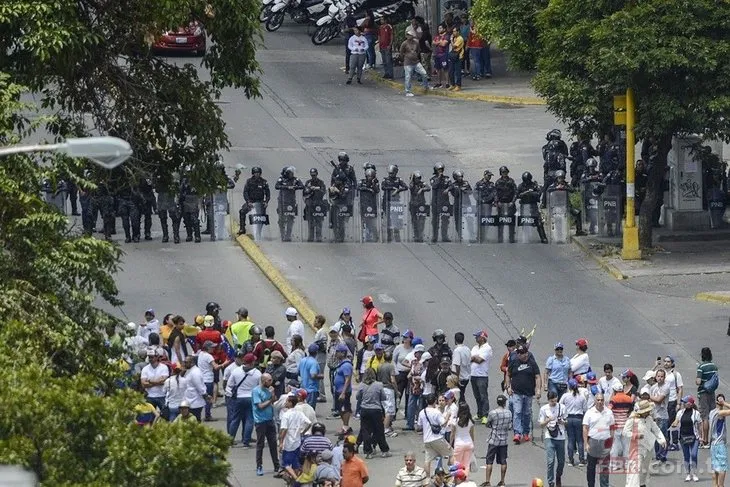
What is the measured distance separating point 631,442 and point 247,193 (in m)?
13.0

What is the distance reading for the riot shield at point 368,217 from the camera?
33812 mm

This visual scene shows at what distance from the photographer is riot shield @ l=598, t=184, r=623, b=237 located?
34.1 meters

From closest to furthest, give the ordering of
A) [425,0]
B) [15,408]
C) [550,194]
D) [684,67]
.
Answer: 1. [15,408]
2. [684,67]
3. [550,194]
4. [425,0]

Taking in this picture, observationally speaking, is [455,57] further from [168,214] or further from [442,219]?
[168,214]

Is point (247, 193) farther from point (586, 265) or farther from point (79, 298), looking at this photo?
point (79, 298)

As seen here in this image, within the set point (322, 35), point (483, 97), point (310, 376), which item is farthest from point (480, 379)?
point (322, 35)

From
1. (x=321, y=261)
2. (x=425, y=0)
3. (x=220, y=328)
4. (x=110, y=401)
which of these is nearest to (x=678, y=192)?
(x=321, y=261)

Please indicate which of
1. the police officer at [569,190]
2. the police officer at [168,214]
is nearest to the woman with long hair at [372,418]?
the police officer at [168,214]

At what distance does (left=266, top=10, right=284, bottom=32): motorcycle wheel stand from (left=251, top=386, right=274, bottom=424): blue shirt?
30123 mm

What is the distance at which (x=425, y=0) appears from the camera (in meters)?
49.9

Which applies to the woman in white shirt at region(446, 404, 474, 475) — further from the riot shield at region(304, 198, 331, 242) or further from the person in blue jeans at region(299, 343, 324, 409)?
the riot shield at region(304, 198, 331, 242)

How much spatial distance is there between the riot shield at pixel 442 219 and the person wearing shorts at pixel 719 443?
39.6 ft

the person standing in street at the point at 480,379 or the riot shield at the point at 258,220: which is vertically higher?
the riot shield at the point at 258,220

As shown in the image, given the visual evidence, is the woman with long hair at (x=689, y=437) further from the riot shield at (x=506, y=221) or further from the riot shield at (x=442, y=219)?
the riot shield at (x=442, y=219)
